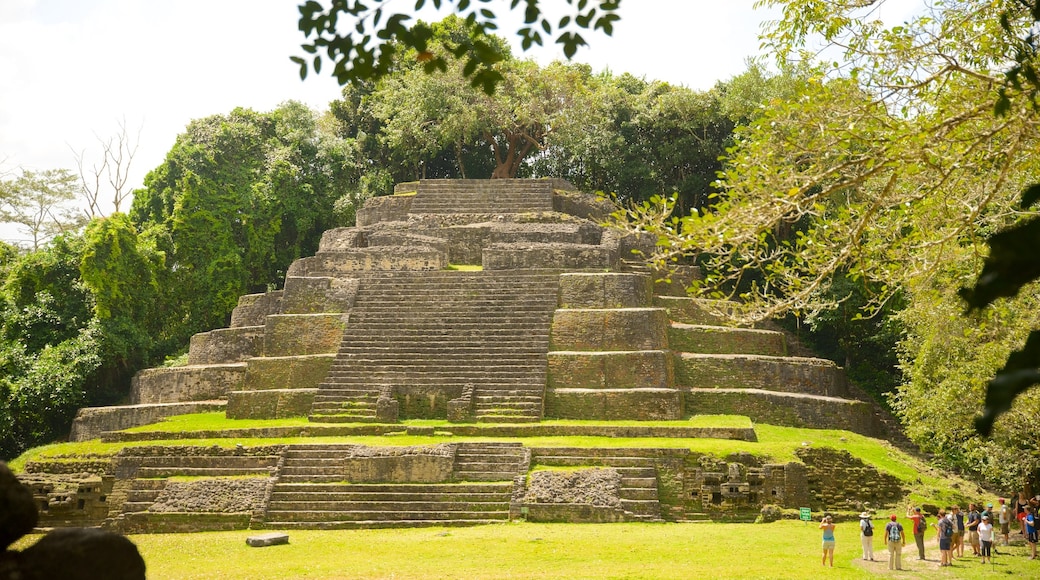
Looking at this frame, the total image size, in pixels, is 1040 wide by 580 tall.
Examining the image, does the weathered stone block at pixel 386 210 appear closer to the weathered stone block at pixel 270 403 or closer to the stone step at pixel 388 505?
the weathered stone block at pixel 270 403

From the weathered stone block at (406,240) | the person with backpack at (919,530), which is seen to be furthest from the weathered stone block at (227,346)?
the person with backpack at (919,530)

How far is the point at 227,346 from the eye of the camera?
23.8 m

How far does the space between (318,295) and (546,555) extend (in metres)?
12.5

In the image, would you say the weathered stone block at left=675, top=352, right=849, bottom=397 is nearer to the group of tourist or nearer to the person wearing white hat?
the group of tourist

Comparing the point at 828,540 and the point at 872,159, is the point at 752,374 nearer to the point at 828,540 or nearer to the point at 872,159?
the point at 828,540

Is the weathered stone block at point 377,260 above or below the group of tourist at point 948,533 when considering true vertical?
above

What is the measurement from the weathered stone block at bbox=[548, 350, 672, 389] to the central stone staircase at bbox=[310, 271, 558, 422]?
413mm

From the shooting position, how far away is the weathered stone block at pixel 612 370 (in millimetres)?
19656

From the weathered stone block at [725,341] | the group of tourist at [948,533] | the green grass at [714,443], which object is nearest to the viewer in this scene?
the group of tourist at [948,533]

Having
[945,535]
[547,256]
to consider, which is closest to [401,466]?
[945,535]

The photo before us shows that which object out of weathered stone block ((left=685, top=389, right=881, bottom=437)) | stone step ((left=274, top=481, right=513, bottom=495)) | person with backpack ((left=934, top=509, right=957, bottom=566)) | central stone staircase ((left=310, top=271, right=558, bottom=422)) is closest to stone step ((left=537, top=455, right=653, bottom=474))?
stone step ((left=274, top=481, right=513, bottom=495))

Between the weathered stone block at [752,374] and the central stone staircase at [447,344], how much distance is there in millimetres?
3073

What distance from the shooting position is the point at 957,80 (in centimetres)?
869

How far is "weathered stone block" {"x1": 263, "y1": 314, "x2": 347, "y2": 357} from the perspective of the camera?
2192cm
